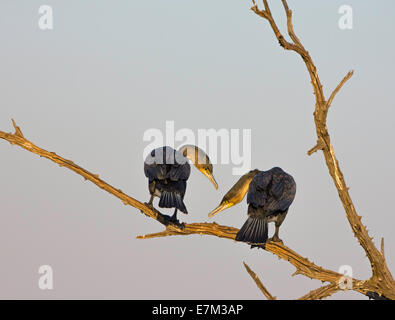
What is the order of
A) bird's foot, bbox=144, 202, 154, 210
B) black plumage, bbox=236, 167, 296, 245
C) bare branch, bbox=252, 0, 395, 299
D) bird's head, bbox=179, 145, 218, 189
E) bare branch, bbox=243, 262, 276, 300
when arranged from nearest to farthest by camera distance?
1. bare branch, bbox=252, 0, 395, 299
2. bare branch, bbox=243, 262, 276, 300
3. black plumage, bbox=236, 167, 296, 245
4. bird's foot, bbox=144, 202, 154, 210
5. bird's head, bbox=179, 145, 218, 189

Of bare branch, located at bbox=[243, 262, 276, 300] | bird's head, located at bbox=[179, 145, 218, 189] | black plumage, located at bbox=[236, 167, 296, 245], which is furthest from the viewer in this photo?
bird's head, located at bbox=[179, 145, 218, 189]

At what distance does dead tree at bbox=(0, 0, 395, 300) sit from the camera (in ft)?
16.4

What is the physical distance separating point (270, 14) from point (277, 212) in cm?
194

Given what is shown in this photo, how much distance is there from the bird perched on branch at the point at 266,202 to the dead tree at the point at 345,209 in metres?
0.14

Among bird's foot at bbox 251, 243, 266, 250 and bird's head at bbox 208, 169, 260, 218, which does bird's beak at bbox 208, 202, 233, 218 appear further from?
bird's foot at bbox 251, 243, 266, 250

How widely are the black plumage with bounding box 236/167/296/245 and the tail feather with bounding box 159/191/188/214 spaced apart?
60 centimetres

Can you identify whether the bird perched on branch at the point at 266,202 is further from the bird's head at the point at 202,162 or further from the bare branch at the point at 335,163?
the bird's head at the point at 202,162

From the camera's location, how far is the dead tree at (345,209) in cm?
500

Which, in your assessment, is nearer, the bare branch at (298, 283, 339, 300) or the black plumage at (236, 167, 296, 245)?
the bare branch at (298, 283, 339, 300)

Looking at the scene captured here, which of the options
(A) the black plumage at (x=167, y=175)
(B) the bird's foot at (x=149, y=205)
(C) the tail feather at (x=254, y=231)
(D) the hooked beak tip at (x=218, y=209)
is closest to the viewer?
(C) the tail feather at (x=254, y=231)

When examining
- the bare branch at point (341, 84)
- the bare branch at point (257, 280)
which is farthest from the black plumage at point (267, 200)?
the bare branch at point (341, 84)

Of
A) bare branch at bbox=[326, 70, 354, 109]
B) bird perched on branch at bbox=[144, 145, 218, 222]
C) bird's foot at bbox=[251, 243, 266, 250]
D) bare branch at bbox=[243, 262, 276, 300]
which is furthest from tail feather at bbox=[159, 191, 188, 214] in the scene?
bare branch at bbox=[326, 70, 354, 109]
